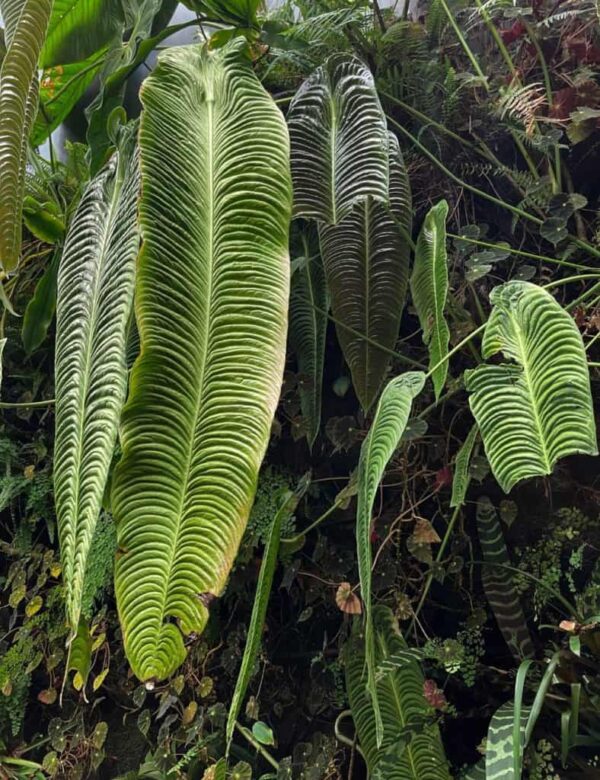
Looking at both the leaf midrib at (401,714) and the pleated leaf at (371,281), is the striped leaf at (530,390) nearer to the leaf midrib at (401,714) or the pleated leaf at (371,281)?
the pleated leaf at (371,281)

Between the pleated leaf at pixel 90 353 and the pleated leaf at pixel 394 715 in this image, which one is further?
the pleated leaf at pixel 394 715

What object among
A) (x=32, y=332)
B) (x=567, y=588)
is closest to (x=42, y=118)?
(x=32, y=332)

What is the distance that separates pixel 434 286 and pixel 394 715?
0.53 meters

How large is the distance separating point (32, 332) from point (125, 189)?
23.4 inches

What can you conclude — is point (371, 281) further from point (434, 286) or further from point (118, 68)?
point (118, 68)

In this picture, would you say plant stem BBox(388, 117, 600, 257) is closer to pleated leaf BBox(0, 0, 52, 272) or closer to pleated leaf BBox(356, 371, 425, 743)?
pleated leaf BBox(356, 371, 425, 743)

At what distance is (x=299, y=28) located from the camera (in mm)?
1055

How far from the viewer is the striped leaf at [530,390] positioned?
50 cm

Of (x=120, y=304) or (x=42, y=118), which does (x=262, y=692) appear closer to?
(x=120, y=304)

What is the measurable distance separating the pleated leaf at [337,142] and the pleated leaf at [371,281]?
0.07 m

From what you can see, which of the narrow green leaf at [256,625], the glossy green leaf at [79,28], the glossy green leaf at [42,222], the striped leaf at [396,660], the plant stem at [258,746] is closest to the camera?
the narrow green leaf at [256,625]

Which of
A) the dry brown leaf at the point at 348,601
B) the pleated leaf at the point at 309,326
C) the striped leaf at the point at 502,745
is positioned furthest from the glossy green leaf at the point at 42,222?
the striped leaf at the point at 502,745

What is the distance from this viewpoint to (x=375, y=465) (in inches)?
22.5

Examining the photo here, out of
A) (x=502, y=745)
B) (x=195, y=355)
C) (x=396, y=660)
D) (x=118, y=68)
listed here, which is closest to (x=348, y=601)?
(x=396, y=660)
